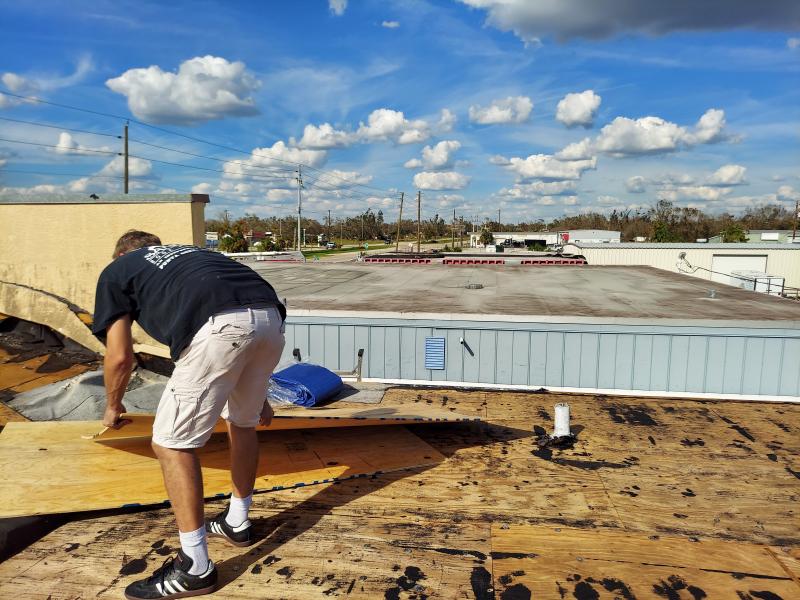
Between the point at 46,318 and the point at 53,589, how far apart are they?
4.57 metres

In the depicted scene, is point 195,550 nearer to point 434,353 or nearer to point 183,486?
point 183,486

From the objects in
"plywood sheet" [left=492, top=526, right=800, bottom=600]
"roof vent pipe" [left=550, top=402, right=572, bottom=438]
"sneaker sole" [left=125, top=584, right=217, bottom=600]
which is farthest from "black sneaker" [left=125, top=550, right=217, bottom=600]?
"roof vent pipe" [left=550, top=402, right=572, bottom=438]

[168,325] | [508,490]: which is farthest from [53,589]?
[508,490]

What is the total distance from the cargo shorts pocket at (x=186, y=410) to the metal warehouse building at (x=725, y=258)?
2440cm

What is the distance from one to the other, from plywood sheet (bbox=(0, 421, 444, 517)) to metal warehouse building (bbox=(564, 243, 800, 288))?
2312cm

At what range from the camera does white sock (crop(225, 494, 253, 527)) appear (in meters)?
2.24

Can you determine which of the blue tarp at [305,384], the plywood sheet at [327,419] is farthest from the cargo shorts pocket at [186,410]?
the blue tarp at [305,384]

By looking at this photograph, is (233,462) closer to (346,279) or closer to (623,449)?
(623,449)

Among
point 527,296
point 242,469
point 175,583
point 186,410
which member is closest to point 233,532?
point 242,469

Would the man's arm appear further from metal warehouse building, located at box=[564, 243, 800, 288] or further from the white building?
the white building

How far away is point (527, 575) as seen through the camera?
198 cm

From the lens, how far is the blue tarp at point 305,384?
12.4 ft

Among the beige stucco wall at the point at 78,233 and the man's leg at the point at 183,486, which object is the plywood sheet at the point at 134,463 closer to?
the man's leg at the point at 183,486

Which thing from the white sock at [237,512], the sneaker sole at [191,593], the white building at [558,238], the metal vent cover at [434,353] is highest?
the white building at [558,238]
